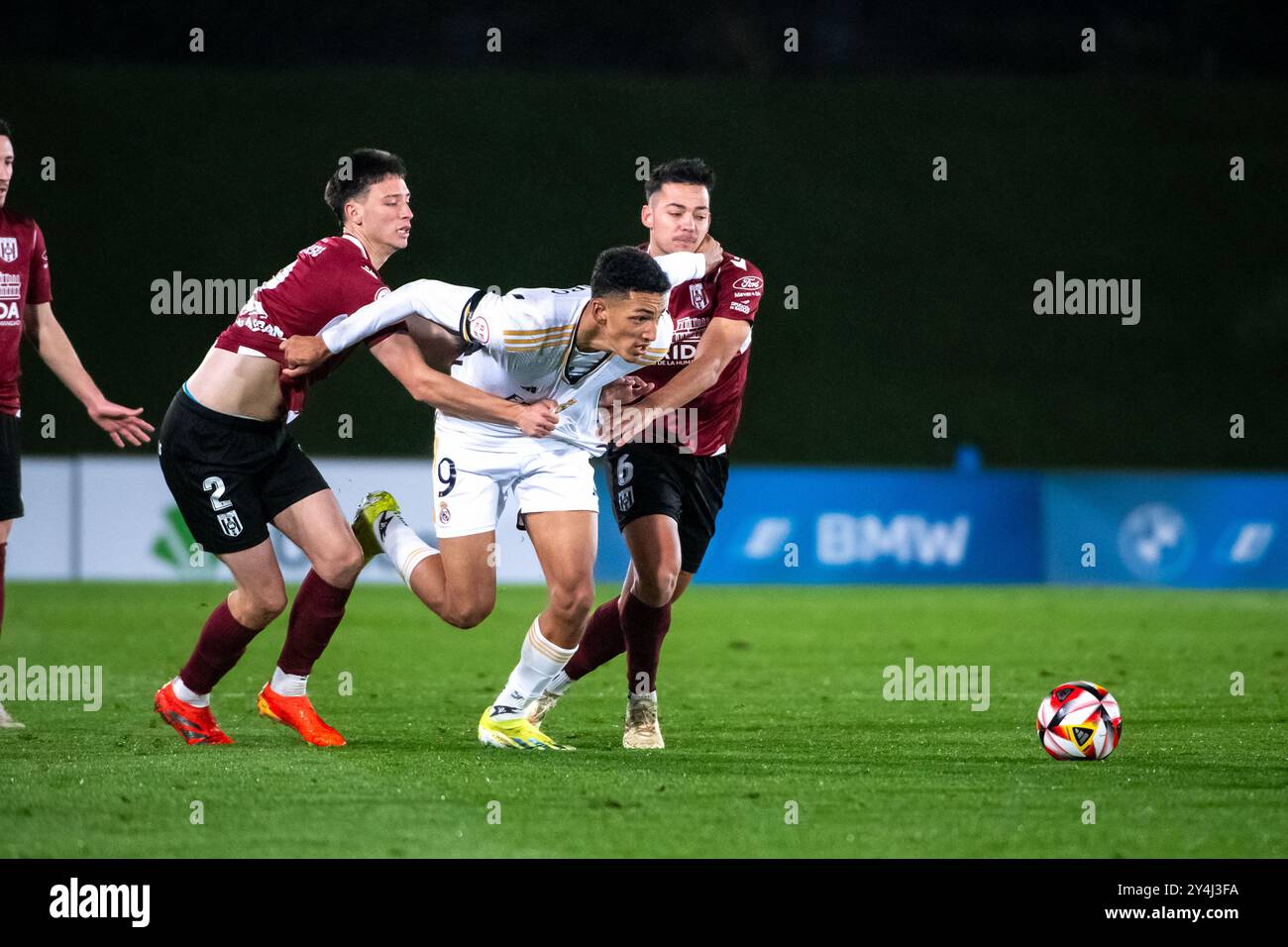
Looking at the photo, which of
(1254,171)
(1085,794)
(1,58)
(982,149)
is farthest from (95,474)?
(1254,171)

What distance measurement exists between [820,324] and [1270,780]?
18540 mm

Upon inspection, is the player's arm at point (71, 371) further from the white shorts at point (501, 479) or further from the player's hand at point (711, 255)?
the player's hand at point (711, 255)

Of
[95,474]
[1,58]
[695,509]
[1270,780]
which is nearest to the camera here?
[1270,780]

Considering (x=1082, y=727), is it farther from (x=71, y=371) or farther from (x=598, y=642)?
(x=71, y=371)

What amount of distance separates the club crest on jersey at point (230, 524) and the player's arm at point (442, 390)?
84cm

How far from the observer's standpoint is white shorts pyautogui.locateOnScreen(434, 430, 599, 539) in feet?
20.1

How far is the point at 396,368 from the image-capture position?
5.98 meters

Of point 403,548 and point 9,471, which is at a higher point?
point 9,471

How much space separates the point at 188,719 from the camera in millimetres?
6320

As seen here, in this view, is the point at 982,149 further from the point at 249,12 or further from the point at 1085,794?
the point at 1085,794

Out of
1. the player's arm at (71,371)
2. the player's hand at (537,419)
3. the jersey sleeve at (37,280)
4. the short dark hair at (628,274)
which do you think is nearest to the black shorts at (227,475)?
the player's arm at (71,371)

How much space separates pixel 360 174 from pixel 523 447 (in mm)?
1223

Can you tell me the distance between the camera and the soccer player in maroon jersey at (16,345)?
666 cm

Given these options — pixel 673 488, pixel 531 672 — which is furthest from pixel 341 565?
pixel 673 488
